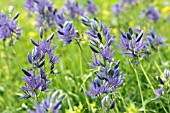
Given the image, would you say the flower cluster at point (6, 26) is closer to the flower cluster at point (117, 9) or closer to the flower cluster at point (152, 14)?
the flower cluster at point (152, 14)

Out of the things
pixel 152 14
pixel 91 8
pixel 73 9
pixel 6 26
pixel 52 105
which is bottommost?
pixel 52 105

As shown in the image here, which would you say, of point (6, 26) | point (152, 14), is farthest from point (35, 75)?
point (152, 14)

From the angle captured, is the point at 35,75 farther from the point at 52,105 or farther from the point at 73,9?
the point at 73,9

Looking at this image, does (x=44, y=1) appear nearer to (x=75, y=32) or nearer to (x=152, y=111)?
(x=75, y=32)

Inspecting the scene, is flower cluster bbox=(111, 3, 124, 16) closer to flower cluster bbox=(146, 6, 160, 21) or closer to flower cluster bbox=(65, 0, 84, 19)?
flower cluster bbox=(146, 6, 160, 21)

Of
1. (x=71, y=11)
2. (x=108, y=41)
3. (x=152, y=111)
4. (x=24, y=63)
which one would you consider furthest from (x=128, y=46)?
(x=24, y=63)

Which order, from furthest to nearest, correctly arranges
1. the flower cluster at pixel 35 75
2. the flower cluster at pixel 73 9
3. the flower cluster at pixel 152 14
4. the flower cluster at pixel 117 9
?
1. the flower cluster at pixel 117 9
2. the flower cluster at pixel 152 14
3. the flower cluster at pixel 73 9
4. the flower cluster at pixel 35 75

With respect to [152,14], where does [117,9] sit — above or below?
above

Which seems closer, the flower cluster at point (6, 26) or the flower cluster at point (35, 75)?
the flower cluster at point (35, 75)

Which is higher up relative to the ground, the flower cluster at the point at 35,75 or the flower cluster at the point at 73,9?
the flower cluster at the point at 73,9

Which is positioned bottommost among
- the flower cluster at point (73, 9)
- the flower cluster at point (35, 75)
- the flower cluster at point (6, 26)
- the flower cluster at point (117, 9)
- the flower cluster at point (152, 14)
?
the flower cluster at point (35, 75)

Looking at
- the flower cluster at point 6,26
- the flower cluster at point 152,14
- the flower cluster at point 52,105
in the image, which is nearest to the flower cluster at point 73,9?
the flower cluster at point 152,14
